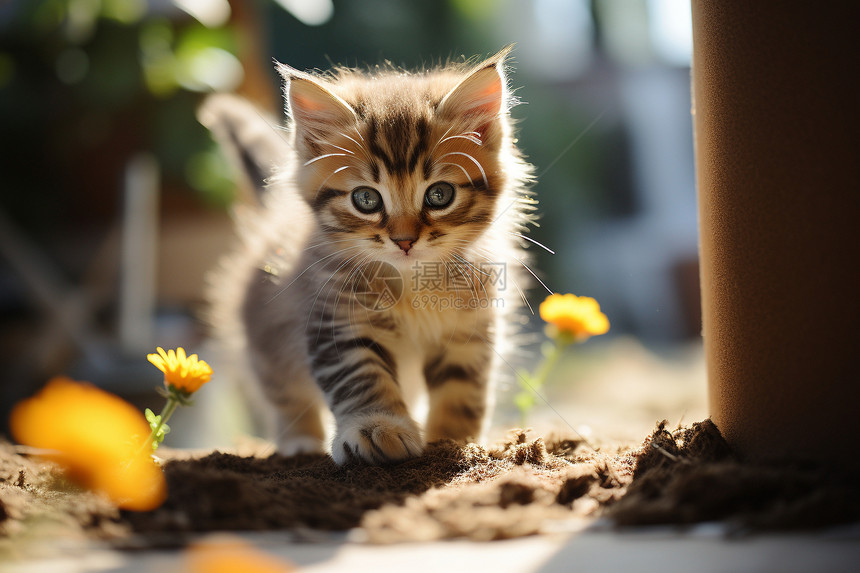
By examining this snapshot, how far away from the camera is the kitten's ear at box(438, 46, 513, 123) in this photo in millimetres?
1168

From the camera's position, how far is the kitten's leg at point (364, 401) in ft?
3.50

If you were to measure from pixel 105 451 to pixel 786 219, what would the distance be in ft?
3.70

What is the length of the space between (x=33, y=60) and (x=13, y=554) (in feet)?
9.82

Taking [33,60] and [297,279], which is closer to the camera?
[297,279]

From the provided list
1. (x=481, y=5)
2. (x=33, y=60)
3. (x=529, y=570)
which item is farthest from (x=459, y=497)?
(x=33, y=60)

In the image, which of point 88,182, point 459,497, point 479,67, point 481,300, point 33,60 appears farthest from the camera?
point 88,182

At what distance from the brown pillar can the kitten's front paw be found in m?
0.52

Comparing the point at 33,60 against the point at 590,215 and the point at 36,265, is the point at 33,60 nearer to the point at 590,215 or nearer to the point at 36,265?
the point at 36,265

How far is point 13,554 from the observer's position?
26.0 inches

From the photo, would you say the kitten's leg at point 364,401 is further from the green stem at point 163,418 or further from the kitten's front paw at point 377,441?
the green stem at point 163,418

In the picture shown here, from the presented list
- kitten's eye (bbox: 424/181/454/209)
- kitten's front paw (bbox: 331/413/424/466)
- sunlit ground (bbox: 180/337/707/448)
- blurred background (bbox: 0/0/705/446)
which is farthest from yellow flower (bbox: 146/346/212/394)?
blurred background (bbox: 0/0/705/446)

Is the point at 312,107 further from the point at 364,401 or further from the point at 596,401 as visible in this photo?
the point at 596,401

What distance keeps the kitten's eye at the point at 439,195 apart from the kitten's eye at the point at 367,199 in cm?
10

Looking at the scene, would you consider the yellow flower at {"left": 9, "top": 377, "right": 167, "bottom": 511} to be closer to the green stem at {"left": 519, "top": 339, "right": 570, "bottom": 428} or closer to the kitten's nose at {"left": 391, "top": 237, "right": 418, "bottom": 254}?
the kitten's nose at {"left": 391, "top": 237, "right": 418, "bottom": 254}
